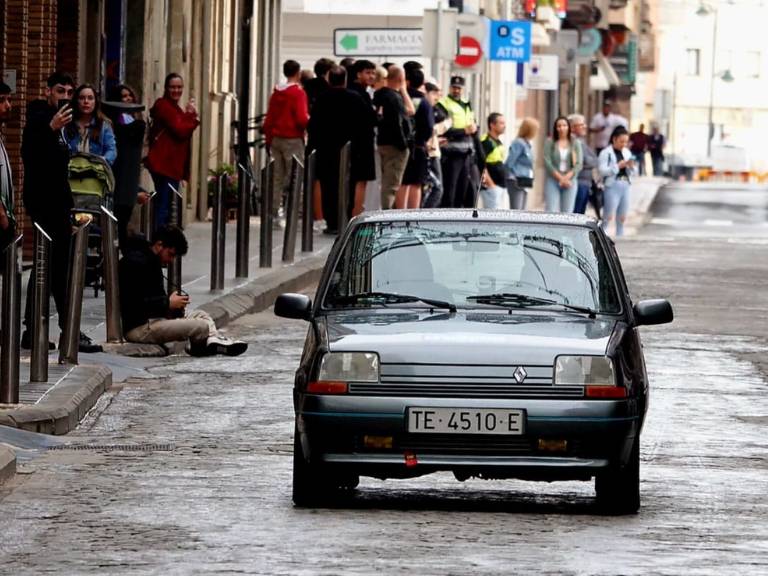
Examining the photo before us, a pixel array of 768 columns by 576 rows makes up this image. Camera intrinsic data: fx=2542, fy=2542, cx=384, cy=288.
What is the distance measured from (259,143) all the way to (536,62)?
51.9 feet

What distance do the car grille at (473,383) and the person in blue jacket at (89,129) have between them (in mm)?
8700

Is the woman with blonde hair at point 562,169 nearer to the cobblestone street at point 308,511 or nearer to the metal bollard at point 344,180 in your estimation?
the metal bollard at point 344,180

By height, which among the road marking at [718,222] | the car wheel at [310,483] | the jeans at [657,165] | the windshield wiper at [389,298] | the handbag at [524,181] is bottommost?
the jeans at [657,165]

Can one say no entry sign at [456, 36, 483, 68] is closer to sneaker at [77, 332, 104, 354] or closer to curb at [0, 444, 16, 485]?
sneaker at [77, 332, 104, 354]

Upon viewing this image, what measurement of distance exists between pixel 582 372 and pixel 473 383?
1.40ft

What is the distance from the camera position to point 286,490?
1074 cm

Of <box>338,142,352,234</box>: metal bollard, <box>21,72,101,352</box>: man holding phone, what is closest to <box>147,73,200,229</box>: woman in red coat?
<box>338,142,352,234</box>: metal bollard

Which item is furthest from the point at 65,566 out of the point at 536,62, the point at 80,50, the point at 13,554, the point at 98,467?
the point at 536,62

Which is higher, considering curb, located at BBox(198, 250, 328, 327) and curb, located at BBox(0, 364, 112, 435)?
curb, located at BBox(0, 364, 112, 435)

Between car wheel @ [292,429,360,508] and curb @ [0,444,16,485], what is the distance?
1.43 meters

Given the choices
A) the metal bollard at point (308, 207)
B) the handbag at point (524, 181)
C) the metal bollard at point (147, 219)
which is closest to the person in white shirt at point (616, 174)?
the handbag at point (524, 181)

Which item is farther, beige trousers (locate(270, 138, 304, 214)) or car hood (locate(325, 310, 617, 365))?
beige trousers (locate(270, 138, 304, 214))

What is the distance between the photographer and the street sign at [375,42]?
33688mm

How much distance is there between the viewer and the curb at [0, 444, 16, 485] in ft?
35.7
